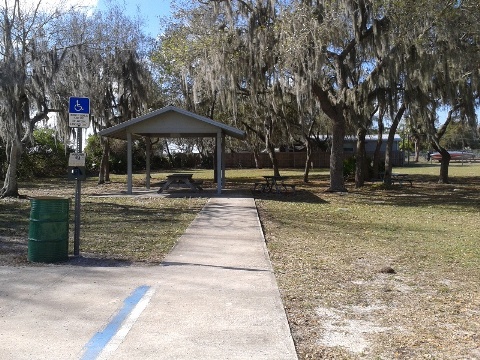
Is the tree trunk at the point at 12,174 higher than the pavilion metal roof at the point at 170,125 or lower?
lower

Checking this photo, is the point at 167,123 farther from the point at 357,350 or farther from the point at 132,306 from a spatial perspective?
the point at 357,350

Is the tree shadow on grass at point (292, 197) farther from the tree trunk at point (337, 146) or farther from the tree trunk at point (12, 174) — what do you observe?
the tree trunk at point (12, 174)

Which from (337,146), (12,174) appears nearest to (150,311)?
(12,174)

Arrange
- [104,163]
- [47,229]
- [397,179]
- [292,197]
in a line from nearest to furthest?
[47,229]
[292,197]
[397,179]
[104,163]

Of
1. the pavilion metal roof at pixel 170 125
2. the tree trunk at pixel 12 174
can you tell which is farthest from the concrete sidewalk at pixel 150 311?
the tree trunk at pixel 12 174

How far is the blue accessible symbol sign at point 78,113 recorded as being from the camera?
821cm

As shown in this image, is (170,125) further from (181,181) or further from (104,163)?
(104,163)

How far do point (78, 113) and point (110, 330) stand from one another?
4.24 meters

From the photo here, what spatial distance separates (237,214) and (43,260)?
7302 mm

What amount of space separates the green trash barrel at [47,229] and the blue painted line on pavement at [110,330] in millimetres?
2160

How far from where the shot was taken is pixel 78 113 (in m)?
8.24

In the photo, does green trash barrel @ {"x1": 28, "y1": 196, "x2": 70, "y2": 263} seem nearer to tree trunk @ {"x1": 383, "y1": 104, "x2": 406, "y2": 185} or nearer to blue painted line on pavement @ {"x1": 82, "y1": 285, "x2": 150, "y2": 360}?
blue painted line on pavement @ {"x1": 82, "y1": 285, "x2": 150, "y2": 360}

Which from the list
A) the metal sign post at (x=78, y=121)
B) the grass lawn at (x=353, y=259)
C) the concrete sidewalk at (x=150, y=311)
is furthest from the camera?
the metal sign post at (x=78, y=121)

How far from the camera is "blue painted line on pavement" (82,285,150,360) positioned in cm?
441
